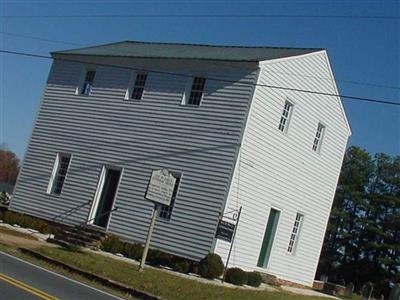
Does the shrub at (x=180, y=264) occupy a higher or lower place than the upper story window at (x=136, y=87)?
lower

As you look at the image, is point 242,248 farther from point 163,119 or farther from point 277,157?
point 163,119

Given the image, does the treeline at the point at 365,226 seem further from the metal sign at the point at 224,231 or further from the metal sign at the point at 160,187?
the metal sign at the point at 160,187

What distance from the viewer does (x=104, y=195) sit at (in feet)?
86.4

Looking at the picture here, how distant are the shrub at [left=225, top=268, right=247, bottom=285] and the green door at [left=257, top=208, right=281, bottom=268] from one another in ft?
12.2

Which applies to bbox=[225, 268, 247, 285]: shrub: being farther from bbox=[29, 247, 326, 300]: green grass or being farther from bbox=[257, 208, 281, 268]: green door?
bbox=[257, 208, 281, 268]: green door

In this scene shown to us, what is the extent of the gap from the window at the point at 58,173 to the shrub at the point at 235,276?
9.92m

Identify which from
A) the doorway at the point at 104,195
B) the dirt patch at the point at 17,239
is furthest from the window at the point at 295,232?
the dirt patch at the point at 17,239

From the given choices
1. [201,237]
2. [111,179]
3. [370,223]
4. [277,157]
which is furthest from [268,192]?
[370,223]

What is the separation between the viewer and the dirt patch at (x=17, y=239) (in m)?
20.6

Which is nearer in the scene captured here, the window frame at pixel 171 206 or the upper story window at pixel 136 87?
the window frame at pixel 171 206

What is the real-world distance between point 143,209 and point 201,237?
3050 millimetres

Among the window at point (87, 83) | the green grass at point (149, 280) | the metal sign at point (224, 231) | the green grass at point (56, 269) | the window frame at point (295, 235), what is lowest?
the green grass at point (56, 269)

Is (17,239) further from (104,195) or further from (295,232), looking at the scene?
(295,232)

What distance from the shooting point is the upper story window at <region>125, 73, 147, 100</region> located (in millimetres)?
26781
